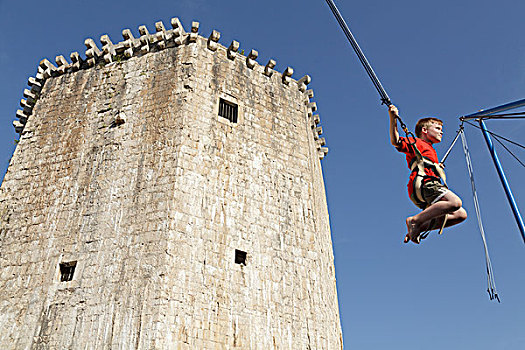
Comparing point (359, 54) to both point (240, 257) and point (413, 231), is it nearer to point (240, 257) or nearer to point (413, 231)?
point (413, 231)

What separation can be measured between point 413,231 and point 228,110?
7.90 meters

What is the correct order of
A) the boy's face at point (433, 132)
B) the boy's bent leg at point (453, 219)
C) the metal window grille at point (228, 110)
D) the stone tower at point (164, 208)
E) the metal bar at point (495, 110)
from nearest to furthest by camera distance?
the boy's bent leg at point (453, 219) → the boy's face at point (433, 132) → the metal bar at point (495, 110) → the stone tower at point (164, 208) → the metal window grille at point (228, 110)

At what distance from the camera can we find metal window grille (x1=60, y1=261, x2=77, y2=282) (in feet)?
32.8

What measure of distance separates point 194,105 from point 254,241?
12.3 ft

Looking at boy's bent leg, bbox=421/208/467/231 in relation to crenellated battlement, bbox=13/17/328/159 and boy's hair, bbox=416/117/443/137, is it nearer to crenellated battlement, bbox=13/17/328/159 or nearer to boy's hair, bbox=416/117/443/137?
boy's hair, bbox=416/117/443/137

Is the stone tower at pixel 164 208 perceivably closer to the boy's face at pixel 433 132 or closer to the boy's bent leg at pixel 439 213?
the boy's bent leg at pixel 439 213

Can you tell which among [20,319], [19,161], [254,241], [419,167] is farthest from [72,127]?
[419,167]

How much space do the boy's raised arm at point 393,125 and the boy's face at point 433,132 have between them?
0.47 m

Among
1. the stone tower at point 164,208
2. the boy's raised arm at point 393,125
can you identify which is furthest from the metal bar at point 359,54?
the stone tower at point 164,208

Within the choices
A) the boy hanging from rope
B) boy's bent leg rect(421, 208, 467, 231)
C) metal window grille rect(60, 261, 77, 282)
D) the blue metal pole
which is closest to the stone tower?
metal window grille rect(60, 261, 77, 282)

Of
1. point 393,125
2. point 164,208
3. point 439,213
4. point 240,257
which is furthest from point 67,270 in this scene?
point 439,213

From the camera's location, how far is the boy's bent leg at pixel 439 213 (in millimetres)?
4902

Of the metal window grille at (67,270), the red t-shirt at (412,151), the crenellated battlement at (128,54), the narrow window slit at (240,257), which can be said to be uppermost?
the crenellated battlement at (128,54)

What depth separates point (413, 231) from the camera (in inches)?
205
